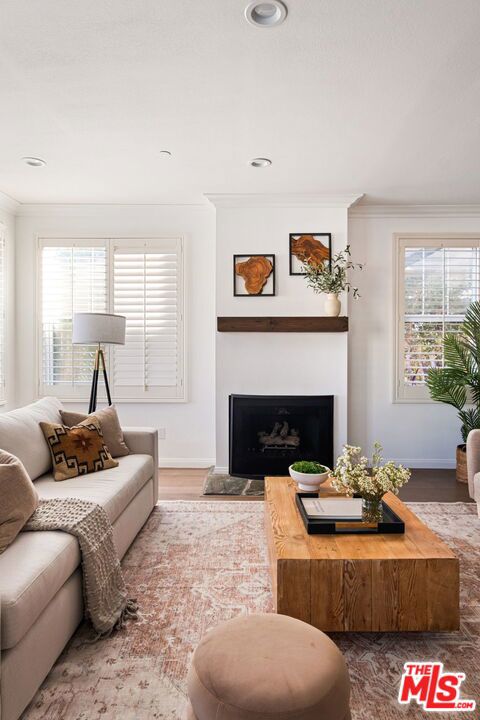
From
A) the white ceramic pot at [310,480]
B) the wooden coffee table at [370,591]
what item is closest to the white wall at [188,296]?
the white ceramic pot at [310,480]

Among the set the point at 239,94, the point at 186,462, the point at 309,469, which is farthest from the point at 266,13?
the point at 186,462

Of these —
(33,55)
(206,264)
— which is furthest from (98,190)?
(33,55)

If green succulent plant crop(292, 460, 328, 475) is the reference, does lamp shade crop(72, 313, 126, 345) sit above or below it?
above

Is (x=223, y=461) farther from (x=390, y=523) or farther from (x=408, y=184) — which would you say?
(x=408, y=184)

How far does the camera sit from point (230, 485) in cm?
419

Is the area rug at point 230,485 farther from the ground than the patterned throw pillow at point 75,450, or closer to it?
closer to it

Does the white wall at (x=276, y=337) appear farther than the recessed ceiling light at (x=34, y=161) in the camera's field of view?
Yes

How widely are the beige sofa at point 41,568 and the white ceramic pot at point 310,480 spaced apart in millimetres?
1004

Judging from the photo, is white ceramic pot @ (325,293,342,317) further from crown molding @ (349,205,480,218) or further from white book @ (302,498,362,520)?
white book @ (302,498,362,520)

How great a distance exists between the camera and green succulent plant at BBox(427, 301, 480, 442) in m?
4.37

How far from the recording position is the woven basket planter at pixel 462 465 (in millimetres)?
4320

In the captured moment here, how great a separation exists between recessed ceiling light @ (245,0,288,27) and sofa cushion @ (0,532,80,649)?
2.36 m

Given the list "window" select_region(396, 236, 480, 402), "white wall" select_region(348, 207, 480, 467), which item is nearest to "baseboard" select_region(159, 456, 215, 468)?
"white wall" select_region(348, 207, 480, 467)

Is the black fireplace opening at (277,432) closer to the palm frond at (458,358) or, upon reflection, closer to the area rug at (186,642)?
the palm frond at (458,358)
